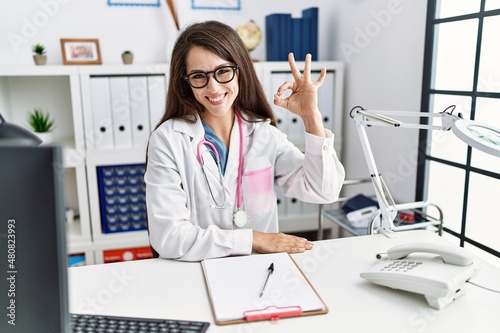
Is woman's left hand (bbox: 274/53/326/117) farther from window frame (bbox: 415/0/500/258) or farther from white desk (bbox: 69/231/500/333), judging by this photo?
window frame (bbox: 415/0/500/258)

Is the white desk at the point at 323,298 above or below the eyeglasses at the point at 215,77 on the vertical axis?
below

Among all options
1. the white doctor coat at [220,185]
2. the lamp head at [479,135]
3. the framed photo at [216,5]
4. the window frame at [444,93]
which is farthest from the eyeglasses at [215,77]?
the framed photo at [216,5]

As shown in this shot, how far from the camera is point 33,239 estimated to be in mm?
544

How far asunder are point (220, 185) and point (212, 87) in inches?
12.6

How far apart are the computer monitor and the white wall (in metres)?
1.91

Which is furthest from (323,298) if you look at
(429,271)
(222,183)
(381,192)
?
(222,183)

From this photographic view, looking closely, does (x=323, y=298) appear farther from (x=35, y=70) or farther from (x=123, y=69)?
(x=35, y=70)

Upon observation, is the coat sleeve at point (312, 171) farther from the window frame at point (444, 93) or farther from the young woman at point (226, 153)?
the window frame at point (444, 93)

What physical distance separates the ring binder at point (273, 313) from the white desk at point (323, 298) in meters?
0.01

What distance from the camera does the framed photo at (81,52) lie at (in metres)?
2.39

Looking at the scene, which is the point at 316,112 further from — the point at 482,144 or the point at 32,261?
the point at 32,261

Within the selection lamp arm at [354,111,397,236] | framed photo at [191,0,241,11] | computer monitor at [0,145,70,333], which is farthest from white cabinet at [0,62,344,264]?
computer monitor at [0,145,70,333]

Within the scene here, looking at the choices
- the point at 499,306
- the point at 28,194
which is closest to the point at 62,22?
the point at 28,194

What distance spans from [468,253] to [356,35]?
1770 millimetres
